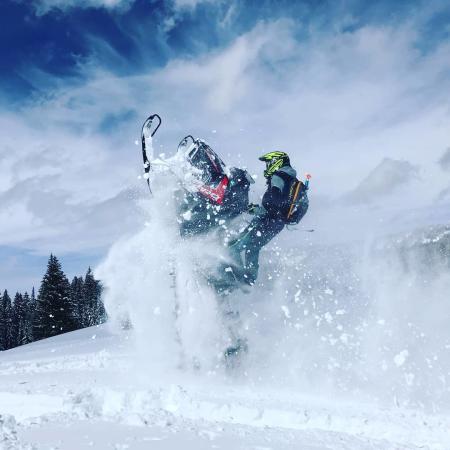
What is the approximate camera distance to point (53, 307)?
31.7 metres

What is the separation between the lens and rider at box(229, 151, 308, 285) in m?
7.84

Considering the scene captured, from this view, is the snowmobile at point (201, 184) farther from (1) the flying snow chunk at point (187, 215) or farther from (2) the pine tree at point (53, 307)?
(2) the pine tree at point (53, 307)

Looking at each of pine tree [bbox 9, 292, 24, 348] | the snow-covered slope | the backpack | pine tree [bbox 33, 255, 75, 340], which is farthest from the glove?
pine tree [bbox 9, 292, 24, 348]

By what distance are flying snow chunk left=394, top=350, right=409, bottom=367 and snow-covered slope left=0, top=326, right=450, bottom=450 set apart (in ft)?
4.86

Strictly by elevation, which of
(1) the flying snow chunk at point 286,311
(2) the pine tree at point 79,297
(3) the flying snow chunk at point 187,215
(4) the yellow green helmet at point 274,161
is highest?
(2) the pine tree at point 79,297

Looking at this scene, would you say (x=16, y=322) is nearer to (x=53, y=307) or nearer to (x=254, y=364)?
(x=53, y=307)

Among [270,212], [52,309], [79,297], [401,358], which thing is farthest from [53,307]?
[401,358]

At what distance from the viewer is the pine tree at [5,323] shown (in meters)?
56.4

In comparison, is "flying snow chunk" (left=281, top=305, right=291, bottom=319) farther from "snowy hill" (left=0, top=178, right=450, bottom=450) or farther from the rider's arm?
the rider's arm

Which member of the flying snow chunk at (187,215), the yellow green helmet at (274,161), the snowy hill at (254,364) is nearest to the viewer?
the snowy hill at (254,364)

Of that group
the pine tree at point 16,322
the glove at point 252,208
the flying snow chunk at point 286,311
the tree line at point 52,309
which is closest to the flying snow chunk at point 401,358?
the flying snow chunk at point 286,311

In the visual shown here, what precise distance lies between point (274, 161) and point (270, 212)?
0.98 metres

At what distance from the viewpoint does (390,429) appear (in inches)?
194

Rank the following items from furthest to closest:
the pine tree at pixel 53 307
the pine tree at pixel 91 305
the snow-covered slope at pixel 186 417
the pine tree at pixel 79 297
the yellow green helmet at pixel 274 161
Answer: the pine tree at pixel 79 297 → the pine tree at pixel 91 305 → the pine tree at pixel 53 307 → the yellow green helmet at pixel 274 161 → the snow-covered slope at pixel 186 417
